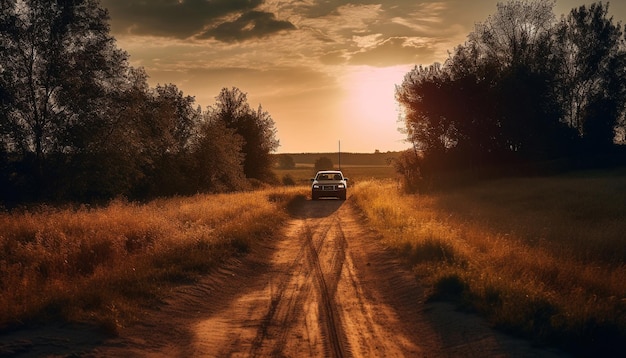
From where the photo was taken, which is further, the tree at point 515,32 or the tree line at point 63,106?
the tree at point 515,32

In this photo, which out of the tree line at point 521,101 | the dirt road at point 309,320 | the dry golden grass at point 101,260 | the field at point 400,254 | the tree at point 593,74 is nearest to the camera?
the dirt road at point 309,320

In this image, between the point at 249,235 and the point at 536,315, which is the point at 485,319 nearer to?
the point at 536,315

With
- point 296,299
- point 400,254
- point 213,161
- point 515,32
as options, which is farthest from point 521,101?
point 296,299

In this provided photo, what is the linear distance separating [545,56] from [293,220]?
34.3 metres

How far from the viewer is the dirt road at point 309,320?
6.57 meters

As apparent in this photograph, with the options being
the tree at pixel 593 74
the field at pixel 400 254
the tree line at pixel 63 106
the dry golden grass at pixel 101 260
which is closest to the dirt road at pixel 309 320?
Result: the field at pixel 400 254

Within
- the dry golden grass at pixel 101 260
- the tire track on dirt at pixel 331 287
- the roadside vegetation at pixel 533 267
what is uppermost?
the dry golden grass at pixel 101 260

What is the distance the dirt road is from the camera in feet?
21.6

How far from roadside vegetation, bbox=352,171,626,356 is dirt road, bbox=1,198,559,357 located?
1.57ft

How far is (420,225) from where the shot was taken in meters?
16.5

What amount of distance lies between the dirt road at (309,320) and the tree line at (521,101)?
101ft

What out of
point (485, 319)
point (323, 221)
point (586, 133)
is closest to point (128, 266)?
point (485, 319)

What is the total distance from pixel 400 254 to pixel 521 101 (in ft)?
110

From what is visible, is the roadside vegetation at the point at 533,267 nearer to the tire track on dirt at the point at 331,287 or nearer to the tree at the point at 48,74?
the tire track on dirt at the point at 331,287
